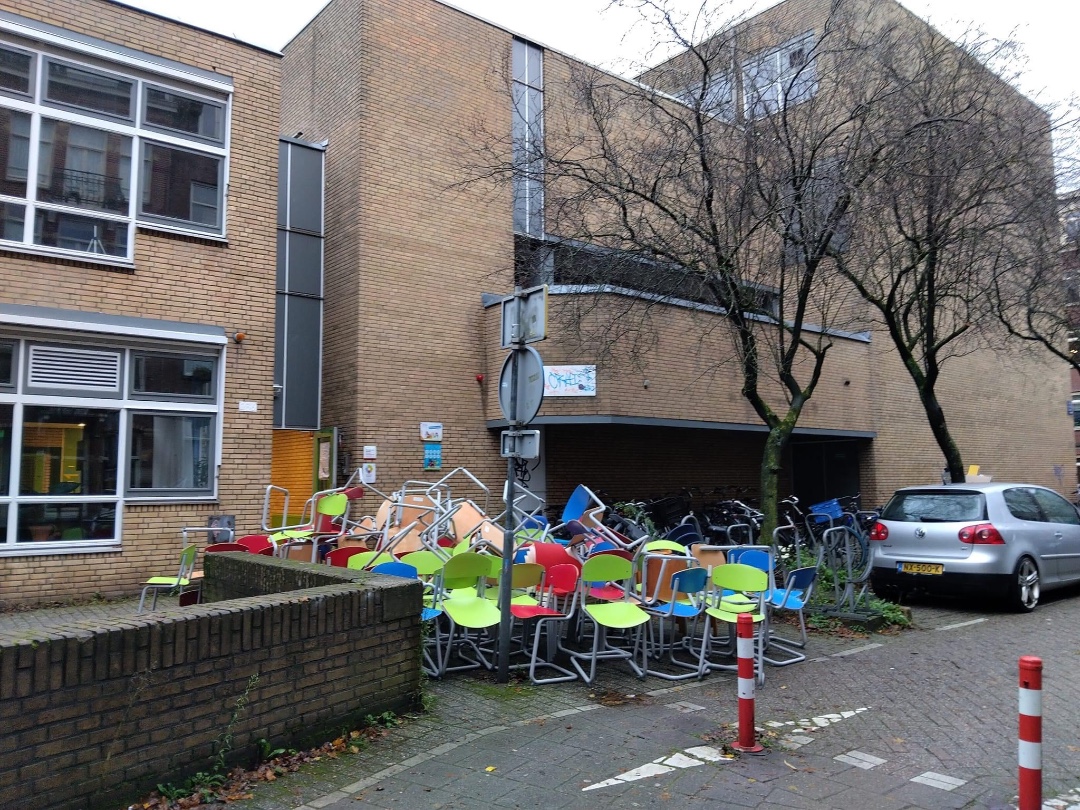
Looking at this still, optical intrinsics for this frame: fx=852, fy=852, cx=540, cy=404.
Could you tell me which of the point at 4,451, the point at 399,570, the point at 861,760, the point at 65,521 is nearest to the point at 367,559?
the point at 399,570

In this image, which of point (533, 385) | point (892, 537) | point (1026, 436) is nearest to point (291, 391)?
point (533, 385)

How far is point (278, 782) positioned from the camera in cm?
455

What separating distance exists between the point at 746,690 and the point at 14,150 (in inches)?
401

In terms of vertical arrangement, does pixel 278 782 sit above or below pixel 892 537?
below

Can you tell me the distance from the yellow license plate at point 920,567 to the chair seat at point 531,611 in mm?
5406

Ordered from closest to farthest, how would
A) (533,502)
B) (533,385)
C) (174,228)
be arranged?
(533,385) → (174,228) → (533,502)

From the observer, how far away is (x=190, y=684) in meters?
4.40

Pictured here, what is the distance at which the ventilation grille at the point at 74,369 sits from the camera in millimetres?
9930

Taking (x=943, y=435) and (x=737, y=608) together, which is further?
(x=943, y=435)

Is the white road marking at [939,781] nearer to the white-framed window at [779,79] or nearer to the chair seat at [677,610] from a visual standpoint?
the chair seat at [677,610]

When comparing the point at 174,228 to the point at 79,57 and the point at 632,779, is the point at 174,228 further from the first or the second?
the point at 632,779

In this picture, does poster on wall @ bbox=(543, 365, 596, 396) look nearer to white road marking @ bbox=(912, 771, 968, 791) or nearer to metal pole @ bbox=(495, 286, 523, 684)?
metal pole @ bbox=(495, 286, 523, 684)

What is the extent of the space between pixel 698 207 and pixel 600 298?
2636mm

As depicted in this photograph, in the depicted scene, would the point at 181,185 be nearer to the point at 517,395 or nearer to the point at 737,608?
the point at 517,395
